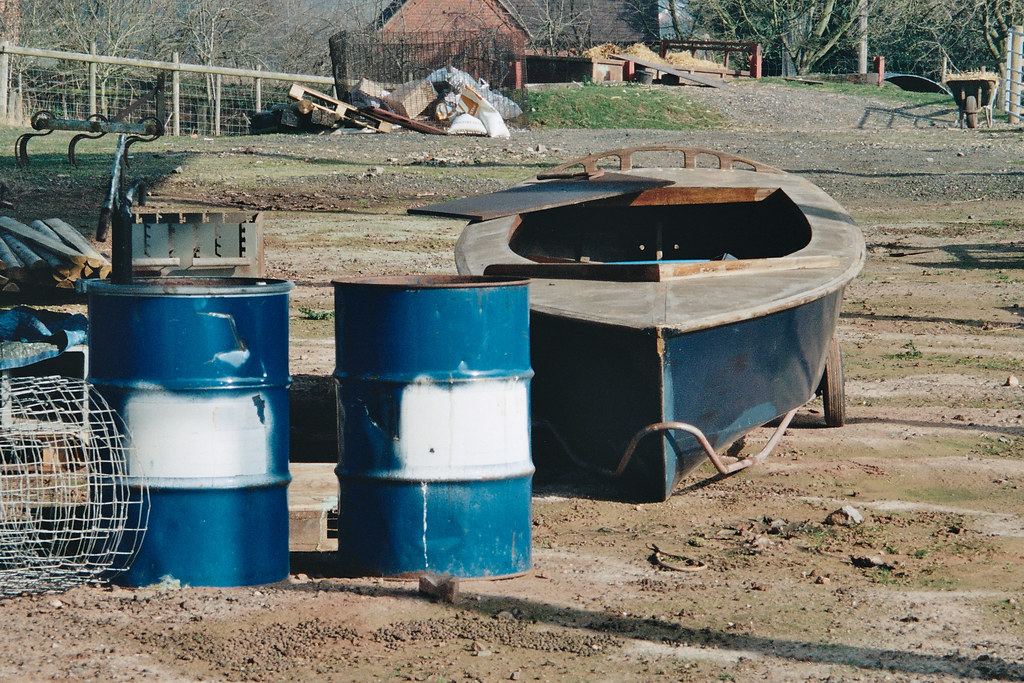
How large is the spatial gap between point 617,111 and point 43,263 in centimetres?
1881

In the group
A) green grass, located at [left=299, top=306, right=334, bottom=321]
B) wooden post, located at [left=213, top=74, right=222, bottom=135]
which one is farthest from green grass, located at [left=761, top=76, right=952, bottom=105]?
green grass, located at [left=299, top=306, right=334, bottom=321]

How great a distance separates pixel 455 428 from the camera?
14.1ft

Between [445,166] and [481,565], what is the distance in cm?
1453

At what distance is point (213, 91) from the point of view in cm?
2756

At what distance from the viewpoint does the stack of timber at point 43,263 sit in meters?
9.45

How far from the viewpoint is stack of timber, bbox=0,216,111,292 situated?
9445 millimetres

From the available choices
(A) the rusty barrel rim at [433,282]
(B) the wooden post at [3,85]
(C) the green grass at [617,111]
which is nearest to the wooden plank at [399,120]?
(C) the green grass at [617,111]

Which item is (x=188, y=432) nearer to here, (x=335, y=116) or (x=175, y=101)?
(x=335, y=116)

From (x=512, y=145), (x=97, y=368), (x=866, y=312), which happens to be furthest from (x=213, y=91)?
(x=97, y=368)

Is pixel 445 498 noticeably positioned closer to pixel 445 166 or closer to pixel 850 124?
pixel 445 166

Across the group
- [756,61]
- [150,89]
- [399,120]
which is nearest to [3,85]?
[150,89]

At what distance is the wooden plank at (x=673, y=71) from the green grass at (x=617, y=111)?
14.8ft

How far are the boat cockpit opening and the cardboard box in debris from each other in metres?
14.4

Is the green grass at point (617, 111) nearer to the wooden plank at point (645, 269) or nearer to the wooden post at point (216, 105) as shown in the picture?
the wooden post at point (216, 105)
